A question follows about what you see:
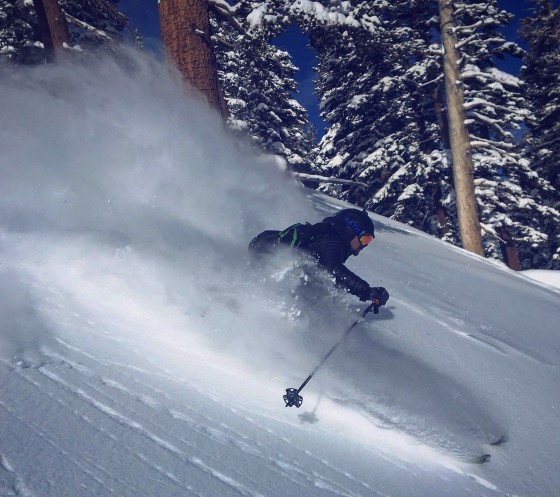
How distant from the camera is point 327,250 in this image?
4254 mm

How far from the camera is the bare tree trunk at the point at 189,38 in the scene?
19.1ft

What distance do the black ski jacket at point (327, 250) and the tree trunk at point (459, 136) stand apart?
890cm

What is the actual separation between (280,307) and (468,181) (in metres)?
9.86

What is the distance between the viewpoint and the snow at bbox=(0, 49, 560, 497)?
5.80 feet

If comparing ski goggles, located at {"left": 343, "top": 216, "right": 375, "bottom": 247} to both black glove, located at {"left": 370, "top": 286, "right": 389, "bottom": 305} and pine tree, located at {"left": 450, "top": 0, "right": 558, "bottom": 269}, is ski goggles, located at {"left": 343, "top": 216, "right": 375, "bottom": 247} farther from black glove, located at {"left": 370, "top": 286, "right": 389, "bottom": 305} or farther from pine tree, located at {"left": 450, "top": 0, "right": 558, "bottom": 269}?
pine tree, located at {"left": 450, "top": 0, "right": 558, "bottom": 269}

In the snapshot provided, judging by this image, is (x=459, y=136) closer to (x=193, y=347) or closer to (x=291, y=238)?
(x=291, y=238)

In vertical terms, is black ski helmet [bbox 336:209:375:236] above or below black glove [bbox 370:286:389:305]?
above

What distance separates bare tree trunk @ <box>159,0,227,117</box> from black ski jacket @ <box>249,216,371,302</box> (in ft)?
9.41

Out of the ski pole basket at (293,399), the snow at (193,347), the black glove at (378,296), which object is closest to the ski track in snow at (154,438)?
the snow at (193,347)

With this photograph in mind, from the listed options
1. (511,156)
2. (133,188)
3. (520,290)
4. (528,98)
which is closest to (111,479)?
(133,188)

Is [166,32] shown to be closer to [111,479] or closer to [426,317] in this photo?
[426,317]

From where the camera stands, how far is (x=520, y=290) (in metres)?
7.40

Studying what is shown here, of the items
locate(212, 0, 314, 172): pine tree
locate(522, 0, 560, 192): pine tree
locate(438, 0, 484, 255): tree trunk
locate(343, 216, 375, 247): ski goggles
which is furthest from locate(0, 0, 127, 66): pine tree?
locate(522, 0, 560, 192): pine tree

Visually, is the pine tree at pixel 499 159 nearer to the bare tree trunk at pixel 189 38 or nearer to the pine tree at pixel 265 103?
the pine tree at pixel 265 103
